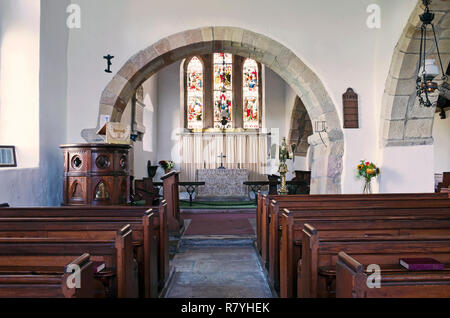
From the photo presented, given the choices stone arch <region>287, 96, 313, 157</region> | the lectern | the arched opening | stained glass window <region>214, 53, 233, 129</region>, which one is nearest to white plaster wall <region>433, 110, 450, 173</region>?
stone arch <region>287, 96, 313, 157</region>

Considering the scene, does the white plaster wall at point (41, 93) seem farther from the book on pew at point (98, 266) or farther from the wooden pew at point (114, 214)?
the book on pew at point (98, 266)

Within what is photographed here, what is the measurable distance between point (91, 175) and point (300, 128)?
7.33 meters

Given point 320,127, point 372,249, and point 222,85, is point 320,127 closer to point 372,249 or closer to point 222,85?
point 372,249

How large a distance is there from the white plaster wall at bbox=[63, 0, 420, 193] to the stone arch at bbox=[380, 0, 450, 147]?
0.19 meters

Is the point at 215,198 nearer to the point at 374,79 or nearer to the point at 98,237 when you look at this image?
the point at 374,79

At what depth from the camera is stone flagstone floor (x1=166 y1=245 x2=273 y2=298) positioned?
2.70 m

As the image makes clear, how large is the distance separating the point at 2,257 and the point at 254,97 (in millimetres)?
9914

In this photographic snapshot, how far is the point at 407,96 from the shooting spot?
501 centimetres

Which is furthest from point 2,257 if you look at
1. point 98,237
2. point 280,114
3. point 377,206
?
point 280,114

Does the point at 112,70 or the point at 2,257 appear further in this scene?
the point at 112,70

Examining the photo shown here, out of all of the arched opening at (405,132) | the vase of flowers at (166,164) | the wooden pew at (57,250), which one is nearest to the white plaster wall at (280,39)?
the arched opening at (405,132)

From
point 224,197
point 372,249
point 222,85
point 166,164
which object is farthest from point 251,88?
point 372,249

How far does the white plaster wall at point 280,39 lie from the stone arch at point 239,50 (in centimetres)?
10

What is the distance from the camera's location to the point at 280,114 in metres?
10.8
